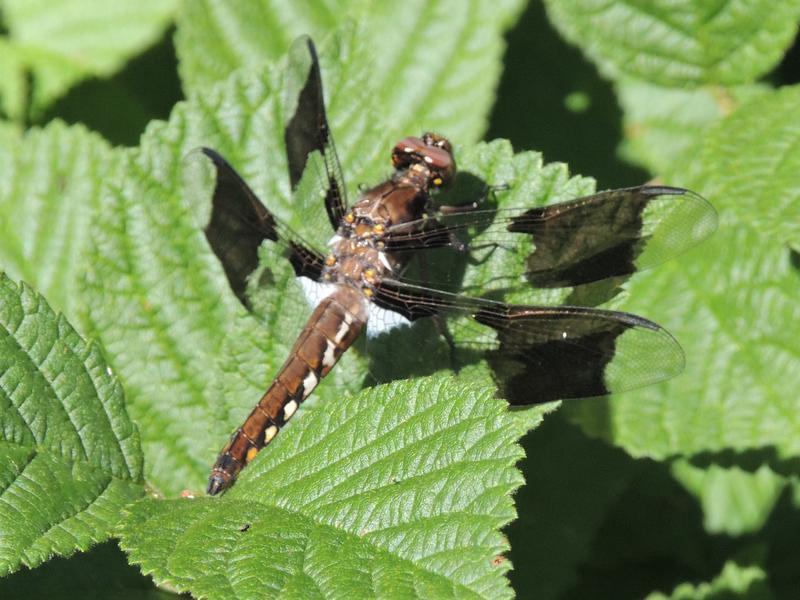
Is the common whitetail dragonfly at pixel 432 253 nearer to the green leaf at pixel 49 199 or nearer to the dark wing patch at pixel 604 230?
the dark wing patch at pixel 604 230

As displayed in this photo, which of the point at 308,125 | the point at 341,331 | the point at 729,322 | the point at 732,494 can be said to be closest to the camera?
the point at 341,331

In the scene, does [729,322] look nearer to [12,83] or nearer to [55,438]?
[55,438]

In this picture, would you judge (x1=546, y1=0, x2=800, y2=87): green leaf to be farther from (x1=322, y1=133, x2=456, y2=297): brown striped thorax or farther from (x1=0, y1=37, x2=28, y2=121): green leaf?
(x1=0, y1=37, x2=28, y2=121): green leaf

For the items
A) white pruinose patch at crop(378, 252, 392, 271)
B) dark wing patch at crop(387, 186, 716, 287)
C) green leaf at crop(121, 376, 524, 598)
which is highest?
dark wing patch at crop(387, 186, 716, 287)

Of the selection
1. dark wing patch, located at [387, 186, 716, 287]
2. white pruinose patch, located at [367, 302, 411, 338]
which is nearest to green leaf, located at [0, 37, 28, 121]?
white pruinose patch, located at [367, 302, 411, 338]


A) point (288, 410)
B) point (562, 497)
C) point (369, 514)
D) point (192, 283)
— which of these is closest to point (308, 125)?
point (192, 283)

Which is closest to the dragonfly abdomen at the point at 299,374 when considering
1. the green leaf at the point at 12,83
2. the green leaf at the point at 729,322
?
the green leaf at the point at 729,322
